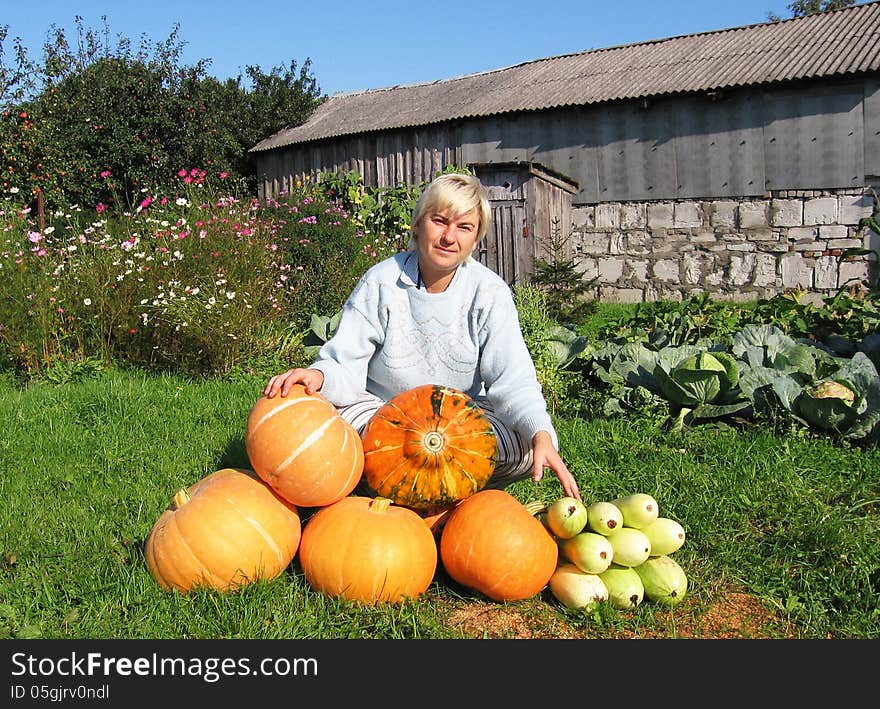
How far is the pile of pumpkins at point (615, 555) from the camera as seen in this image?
279cm

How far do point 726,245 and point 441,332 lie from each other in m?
10.9

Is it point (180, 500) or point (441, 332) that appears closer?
point (180, 500)

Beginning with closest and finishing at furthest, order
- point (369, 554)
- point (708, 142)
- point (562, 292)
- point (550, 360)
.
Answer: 1. point (369, 554)
2. point (550, 360)
3. point (562, 292)
4. point (708, 142)

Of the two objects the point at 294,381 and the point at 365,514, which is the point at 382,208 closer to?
the point at 294,381

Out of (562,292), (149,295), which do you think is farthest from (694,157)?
(149,295)

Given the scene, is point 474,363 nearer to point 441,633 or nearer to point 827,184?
point 441,633

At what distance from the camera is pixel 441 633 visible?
102 inches

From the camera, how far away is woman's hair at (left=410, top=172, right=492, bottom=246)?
3189 millimetres

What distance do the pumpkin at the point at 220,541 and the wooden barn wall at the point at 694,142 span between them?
1183 centimetres

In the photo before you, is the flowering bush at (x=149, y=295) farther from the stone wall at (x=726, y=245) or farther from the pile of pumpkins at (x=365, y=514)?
the stone wall at (x=726, y=245)

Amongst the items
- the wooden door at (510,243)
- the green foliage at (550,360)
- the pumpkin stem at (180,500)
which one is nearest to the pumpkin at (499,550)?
the pumpkin stem at (180,500)

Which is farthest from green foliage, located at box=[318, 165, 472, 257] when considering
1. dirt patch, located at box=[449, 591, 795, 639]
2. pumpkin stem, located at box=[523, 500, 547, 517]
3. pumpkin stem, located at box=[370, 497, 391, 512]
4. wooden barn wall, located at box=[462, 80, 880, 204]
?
dirt patch, located at box=[449, 591, 795, 639]

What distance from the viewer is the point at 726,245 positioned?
42.8ft

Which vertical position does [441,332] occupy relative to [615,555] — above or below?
above
